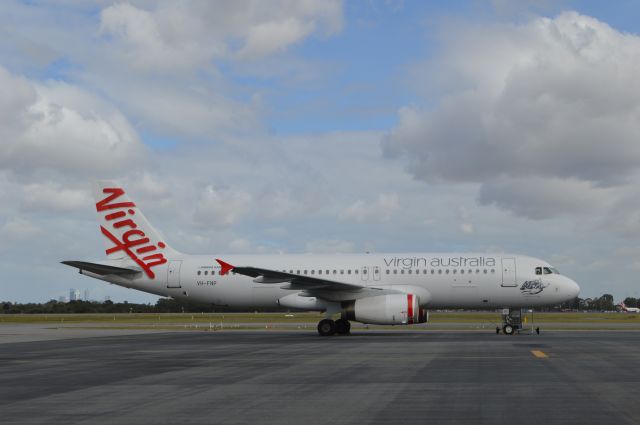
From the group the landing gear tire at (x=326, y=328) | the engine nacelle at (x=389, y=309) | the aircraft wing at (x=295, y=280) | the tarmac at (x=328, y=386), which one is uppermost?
the aircraft wing at (x=295, y=280)

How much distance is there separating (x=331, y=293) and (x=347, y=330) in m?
2.17

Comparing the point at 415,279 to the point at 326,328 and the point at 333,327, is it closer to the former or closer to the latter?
the point at 333,327

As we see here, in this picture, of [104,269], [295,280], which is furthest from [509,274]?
[104,269]

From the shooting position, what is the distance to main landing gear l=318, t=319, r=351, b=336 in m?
35.0

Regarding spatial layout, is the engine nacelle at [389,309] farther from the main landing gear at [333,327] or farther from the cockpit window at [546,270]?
the cockpit window at [546,270]

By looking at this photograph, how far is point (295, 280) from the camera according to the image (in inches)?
1316

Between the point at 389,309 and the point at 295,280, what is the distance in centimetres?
428

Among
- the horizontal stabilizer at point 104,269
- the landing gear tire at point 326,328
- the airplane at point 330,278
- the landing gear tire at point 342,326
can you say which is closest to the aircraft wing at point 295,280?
the airplane at point 330,278

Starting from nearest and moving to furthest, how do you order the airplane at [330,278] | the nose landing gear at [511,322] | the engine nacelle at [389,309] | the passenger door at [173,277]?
the engine nacelle at [389,309] < the airplane at [330,278] < the nose landing gear at [511,322] < the passenger door at [173,277]

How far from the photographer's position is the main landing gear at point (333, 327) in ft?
115

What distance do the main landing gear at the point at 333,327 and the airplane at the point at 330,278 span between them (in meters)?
0.05

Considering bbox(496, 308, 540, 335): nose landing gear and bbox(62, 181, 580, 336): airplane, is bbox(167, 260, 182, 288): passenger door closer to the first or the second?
bbox(62, 181, 580, 336): airplane

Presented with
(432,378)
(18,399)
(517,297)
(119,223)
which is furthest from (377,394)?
(119,223)

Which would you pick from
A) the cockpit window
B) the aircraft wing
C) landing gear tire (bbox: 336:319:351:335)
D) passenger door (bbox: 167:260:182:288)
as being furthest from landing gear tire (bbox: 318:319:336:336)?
the cockpit window
